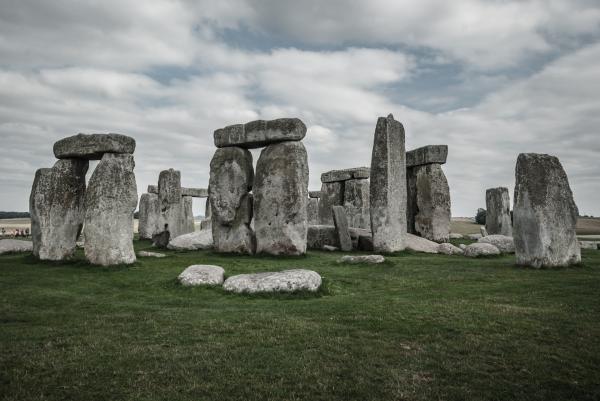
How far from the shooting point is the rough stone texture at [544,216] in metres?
11.7

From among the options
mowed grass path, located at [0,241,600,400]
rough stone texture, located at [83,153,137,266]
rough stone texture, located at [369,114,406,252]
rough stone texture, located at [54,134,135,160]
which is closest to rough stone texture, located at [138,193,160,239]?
rough stone texture, located at [54,134,135,160]

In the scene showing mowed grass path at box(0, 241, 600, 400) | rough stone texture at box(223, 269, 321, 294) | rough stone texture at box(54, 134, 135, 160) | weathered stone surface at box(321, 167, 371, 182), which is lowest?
mowed grass path at box(0, 241, 600, 400)

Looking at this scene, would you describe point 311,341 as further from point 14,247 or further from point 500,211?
point 500,211

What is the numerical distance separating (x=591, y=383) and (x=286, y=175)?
12.8 metres

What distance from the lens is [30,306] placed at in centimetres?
832

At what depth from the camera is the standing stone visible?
952 inches

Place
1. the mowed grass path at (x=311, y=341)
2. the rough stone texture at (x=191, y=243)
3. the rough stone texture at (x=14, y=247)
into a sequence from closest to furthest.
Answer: the mowed grass path at (x=311, y=341) < the rough stone texture at (x=14, y=247) < the rough stone texture at (x=191, y=243)

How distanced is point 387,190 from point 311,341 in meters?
11.7

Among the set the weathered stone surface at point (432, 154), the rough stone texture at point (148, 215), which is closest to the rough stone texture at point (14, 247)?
the rough stone texture at point (148, 215)

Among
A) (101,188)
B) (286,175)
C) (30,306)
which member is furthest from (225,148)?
(30,306)

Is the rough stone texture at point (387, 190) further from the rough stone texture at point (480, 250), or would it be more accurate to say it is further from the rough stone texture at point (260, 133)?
the rough stone texture at point (260, 133)

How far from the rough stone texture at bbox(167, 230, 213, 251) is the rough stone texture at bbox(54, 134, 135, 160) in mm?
6125

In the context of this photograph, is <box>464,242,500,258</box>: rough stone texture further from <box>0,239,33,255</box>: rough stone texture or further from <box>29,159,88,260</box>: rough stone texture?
<box>0,239,33,255</box>: rough stone texture

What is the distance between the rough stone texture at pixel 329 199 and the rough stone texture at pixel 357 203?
589 mm
